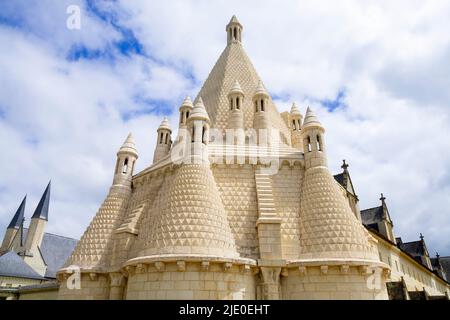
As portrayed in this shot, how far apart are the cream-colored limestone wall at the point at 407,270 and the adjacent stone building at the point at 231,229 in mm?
10009

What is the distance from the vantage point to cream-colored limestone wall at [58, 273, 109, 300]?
1427cm

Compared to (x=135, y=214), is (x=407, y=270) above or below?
below

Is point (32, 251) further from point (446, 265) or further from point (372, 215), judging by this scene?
point (446, 265)

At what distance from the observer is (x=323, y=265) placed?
39.5 ft

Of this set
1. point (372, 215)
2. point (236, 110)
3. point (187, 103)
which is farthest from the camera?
point (372, 215)

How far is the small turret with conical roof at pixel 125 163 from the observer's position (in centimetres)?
1847

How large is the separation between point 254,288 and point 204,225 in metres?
3.30

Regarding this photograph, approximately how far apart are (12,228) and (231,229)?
180 ft

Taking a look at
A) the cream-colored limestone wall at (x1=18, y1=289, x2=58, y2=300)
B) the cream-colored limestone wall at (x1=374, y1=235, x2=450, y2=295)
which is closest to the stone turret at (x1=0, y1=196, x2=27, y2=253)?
the cream-colored limestone wall at (x1=18, y1=289, x2=58, y2=300)

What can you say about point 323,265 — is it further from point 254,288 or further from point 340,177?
point 340,177

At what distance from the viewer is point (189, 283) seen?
439 inches

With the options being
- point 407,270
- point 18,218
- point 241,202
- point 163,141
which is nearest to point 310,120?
point 241,202

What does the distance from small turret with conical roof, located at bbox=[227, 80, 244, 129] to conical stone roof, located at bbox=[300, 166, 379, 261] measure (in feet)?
22.7

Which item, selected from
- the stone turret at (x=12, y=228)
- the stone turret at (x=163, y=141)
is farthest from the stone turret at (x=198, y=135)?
the stone turret at (x=12, y=228)
